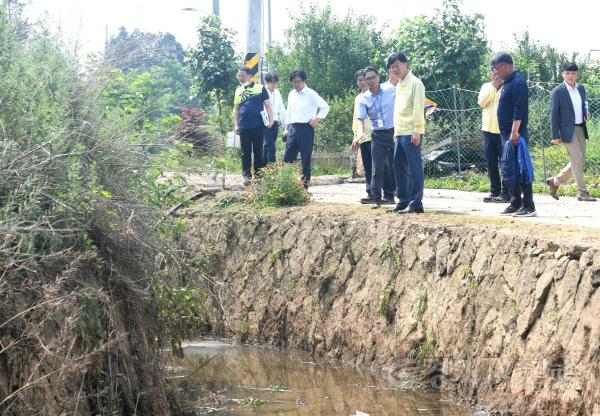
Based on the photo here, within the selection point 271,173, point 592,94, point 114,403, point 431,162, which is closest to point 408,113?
point 271,173

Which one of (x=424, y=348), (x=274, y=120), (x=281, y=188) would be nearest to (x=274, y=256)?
(x=281, y=188)

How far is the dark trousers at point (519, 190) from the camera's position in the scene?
11906 millimetres

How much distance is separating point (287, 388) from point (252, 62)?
7700mm

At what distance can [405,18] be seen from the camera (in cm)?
2423

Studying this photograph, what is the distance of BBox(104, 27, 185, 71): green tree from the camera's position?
935 centimetres

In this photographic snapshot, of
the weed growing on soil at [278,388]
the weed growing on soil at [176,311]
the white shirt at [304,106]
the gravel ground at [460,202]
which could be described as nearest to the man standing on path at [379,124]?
the gravel ground at [460,202]

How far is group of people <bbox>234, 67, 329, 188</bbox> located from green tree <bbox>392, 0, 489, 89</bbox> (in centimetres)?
703

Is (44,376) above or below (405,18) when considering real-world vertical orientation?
below

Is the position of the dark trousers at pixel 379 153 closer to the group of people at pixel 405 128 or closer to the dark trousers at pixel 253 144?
the group of people at pixel 405 128

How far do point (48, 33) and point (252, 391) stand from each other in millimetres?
4224

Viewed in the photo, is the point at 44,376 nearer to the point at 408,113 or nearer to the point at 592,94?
the point at 408,113

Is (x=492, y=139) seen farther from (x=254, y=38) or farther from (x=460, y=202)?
(x=254, y=38)

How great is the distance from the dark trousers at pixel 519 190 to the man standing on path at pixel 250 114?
4674mm

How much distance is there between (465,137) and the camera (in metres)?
20.7
